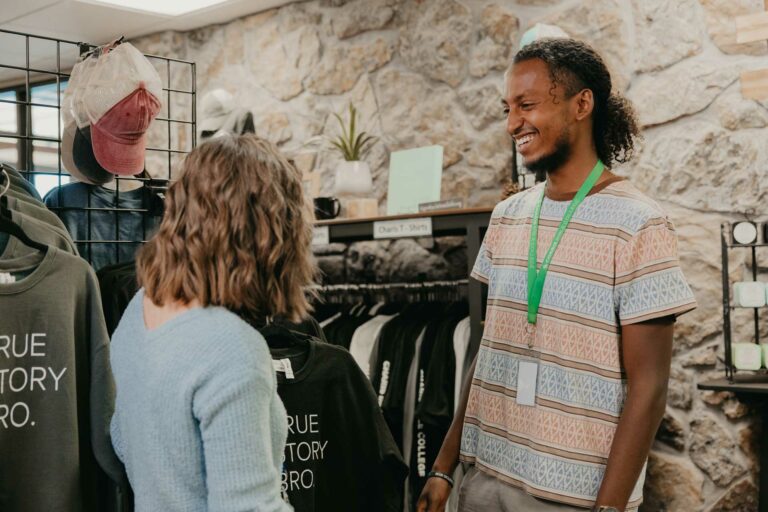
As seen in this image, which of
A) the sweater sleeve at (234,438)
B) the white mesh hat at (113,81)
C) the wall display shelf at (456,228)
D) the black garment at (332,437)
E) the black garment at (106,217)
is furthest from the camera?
the wall display shelf at (456,228)

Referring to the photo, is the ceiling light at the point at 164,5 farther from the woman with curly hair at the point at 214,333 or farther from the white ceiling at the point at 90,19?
the woman with curly hair at the point at 214,333

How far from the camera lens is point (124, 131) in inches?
73.5

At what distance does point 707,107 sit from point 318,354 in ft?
5.67

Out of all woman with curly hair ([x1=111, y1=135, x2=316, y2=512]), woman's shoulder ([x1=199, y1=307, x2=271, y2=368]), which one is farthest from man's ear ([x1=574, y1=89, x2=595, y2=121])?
woman's shoulder ([x1=199, y1=307, x2=271, y2=368])

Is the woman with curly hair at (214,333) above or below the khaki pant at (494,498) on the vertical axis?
above

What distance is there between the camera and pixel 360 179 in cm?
337

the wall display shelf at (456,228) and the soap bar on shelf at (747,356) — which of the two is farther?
the wall display shelf at (456,228)

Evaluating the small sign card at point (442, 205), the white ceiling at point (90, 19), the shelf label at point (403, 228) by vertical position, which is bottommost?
the shelf label at point (403, 228)

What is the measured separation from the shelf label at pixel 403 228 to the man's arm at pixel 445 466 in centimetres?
97

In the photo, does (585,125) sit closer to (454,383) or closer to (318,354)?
(318,354)

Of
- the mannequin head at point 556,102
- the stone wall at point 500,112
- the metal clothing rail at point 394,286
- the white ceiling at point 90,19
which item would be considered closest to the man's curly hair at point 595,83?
the mannequin head at point 556,102

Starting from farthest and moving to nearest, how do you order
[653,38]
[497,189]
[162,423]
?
[497,189] < [653,38] < [162,423]

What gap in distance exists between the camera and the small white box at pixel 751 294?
233cm

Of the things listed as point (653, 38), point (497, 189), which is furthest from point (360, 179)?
point (653, 38)
